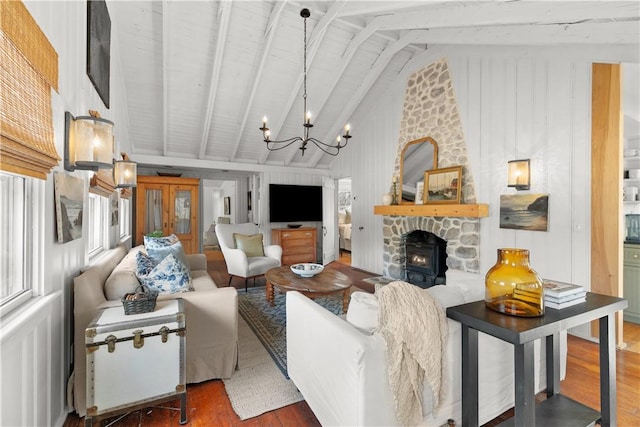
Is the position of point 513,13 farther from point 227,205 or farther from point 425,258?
point 227,205

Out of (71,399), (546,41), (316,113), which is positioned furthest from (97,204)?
(546,41)

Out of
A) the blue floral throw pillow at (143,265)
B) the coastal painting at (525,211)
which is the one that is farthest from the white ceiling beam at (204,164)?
the coastal painting at (525,211)

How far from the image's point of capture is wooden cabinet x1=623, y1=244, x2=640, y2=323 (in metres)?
3.05

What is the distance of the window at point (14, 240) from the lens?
52.1 inches

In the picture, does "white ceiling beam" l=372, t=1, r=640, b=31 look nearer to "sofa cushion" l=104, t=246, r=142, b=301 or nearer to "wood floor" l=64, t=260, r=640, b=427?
"wood floor" l=64, t=260, r=640, b=427

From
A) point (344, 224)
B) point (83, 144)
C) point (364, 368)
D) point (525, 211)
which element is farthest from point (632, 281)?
point (344, 224)

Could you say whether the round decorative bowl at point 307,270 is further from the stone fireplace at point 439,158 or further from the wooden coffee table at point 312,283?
the stone fireplace at point 439,158

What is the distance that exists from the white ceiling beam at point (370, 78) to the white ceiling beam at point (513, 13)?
2.33 feet

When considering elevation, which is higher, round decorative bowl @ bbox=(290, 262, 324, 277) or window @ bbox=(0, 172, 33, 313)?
window @ bbox=(0, 172, 33, 313)

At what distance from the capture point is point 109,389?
1574 mm

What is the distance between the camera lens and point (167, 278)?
2219mm

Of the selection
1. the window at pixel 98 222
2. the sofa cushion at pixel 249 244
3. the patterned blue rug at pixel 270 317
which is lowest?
the patterned blue rug at pixel 270 317

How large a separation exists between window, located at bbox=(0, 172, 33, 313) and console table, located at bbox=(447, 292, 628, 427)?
205 cm

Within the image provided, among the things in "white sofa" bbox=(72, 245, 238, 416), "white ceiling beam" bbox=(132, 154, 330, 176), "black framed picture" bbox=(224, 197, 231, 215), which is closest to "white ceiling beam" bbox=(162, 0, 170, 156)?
"white ceiling beam" bbox=(132, 154, 330, 176)
